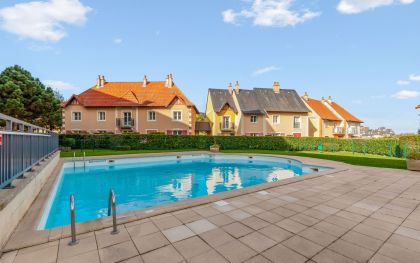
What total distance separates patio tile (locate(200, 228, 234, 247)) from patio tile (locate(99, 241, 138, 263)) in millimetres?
1324

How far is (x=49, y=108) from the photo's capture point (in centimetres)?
3053

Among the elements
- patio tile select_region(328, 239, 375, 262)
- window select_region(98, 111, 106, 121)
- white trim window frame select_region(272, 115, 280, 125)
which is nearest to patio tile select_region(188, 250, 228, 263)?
patio tile select_region(328, 239, 375, 262)

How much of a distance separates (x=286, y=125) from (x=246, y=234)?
36472mm

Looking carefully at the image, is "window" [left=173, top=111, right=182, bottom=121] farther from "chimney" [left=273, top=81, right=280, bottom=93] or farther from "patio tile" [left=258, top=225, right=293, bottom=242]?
"patio tile" [left=258, top=225, right=293, bottom=242]

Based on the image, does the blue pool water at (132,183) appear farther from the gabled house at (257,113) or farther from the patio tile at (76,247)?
the gabled house at (257,113)

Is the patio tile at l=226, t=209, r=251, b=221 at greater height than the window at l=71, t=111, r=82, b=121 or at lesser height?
lesser

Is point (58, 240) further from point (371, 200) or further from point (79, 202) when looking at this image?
point (371, 200)

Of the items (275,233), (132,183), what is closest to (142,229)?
(275,233)

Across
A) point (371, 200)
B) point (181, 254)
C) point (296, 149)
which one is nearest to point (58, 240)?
point (181, 254)

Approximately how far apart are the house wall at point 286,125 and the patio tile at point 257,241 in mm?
33852

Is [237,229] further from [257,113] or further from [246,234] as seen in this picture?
[257,113]

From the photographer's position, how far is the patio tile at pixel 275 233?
4033 mm

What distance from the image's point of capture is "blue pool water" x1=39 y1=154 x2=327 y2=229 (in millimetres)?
7641

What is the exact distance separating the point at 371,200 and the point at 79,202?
35.6ft
